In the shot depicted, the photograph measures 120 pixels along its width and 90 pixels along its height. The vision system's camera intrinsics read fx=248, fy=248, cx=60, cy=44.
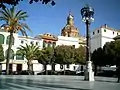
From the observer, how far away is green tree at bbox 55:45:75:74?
6109cm

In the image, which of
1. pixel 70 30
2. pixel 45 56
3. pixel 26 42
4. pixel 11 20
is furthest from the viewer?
pixel 70 30

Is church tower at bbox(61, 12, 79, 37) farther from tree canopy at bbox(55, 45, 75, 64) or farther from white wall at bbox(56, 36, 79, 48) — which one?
tree canopy at bbox(55, 45, 75, 64)

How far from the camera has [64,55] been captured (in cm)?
6122

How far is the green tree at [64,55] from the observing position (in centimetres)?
6109

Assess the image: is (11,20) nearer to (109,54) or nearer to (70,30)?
(109,54)

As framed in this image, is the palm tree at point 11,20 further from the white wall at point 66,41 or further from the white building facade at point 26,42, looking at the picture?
the white wall at point 66,41

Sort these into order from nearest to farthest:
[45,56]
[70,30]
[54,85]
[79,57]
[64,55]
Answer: [54,85] → [45,56] → [64,55] → [79,57] → [70,30]

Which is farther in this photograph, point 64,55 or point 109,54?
point 64,55

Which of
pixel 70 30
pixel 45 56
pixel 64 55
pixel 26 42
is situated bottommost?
pixel 45 56

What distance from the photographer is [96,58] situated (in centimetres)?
5744

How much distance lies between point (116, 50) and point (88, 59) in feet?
90.6

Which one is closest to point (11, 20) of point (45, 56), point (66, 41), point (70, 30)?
point (45, 56)

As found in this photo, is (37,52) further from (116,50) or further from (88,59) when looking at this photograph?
(88,59)

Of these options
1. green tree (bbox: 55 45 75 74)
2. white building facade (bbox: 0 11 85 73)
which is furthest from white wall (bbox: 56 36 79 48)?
green tree (bbox: 55 45 75 74)
